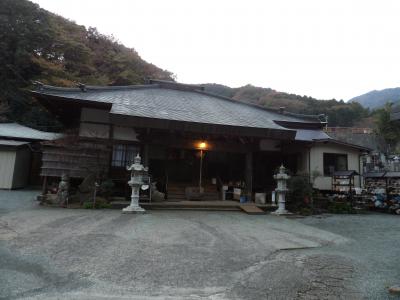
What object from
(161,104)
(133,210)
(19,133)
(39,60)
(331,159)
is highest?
(39,60)

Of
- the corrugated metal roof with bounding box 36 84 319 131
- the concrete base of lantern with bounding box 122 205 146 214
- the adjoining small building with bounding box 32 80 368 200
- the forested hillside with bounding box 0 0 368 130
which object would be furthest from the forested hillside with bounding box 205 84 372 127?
the concrete base of lantern with bounding box 122 205 146 214

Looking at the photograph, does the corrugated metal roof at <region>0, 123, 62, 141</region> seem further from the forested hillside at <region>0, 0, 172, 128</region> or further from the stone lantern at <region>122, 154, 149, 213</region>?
the stone lantern at <region>122, 154, 149, 213</region>

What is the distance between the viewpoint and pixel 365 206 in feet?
38.8

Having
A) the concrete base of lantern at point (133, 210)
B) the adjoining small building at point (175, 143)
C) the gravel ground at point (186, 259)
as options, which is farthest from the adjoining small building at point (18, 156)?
the gravel ground at point (186, 259)

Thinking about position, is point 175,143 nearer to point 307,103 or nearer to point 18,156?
point 18,156

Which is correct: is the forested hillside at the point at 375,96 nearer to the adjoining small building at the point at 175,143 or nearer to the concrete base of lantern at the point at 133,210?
the adjoining small building at the point at 175,143

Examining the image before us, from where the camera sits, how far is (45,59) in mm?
21922

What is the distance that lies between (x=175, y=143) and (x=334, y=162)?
8.57 metres

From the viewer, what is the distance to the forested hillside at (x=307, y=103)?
42156 mm

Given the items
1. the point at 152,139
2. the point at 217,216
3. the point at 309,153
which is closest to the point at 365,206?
the point at 309,153

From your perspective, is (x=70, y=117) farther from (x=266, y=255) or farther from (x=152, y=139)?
(x=266, y=255)

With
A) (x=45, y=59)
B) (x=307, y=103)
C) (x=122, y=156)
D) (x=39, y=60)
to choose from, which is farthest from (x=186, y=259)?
(x=307, y=103)

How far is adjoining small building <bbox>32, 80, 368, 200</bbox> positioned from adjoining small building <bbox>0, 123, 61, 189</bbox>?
204 cm

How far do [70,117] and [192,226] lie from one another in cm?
978
